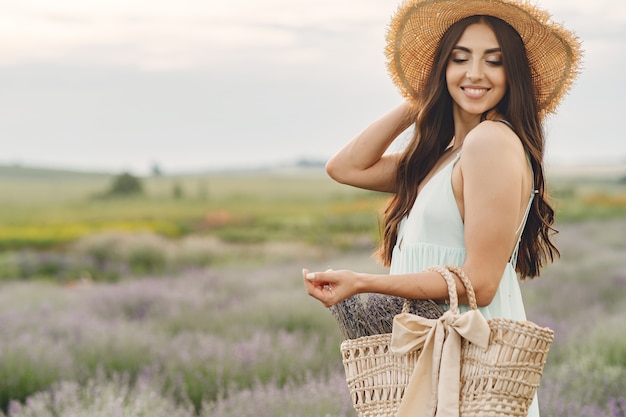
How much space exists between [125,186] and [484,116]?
2117 centimetres

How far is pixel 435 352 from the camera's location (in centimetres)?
207

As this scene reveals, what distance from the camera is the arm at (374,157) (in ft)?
9.07

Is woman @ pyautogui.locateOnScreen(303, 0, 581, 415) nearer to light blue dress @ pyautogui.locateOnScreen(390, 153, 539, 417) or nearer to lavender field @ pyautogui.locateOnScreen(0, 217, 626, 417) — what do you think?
light blue dress @ pyautogui.locateOnScreen(390, 153, 539, 417)

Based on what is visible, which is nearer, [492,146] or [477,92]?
[492,146]

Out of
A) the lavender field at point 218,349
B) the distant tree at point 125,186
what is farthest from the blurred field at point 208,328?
the distant tree at point 125,186

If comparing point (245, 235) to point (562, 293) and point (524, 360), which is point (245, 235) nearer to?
point (562, 293)

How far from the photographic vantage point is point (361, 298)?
2320 mm

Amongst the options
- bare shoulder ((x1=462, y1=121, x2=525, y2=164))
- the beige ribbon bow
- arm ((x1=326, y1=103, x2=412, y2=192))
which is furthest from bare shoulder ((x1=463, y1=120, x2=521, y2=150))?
arm ((x1=326, y1=103, x2=412, y2=192))

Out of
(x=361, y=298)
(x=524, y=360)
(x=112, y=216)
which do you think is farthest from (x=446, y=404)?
(x=112, y=216)

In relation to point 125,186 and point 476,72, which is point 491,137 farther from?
point 125,186

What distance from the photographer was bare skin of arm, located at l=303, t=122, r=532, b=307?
2096 mm

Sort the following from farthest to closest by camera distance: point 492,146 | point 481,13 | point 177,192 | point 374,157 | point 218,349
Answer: point 177,192 → point 218,349 → point 374,157 → point 481,13 → point 492,146

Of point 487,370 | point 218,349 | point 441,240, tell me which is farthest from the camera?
point 218,349

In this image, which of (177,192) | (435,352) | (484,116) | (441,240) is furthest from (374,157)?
(177,192)
